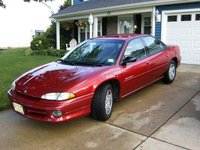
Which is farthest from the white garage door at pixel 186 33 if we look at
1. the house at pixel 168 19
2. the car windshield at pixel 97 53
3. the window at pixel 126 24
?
the car windshield at pixel 97 53

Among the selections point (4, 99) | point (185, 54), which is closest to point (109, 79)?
point (4, 99)

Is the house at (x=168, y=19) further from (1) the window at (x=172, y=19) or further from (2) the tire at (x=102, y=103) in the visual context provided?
(2) the tire at (x=102, y=103)

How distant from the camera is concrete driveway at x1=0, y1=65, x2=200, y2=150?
3.86 meters

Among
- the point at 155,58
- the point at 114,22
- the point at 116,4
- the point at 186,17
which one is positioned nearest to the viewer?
the point at 155,58

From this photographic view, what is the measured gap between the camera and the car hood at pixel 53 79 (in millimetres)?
4151

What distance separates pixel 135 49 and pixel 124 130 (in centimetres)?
209

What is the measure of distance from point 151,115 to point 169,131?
0.75m

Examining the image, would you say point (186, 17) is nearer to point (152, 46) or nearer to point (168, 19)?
point (168, 19)

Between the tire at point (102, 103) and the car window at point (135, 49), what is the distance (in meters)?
1.02

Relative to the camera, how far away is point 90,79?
14.4 feet

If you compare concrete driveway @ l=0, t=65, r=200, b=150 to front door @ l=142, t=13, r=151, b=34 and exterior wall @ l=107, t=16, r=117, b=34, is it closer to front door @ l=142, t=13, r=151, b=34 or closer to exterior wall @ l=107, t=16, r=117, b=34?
front door @ l=142, t=13, r=151, b=34

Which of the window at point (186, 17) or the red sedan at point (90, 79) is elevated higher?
the window at point (186, 17)

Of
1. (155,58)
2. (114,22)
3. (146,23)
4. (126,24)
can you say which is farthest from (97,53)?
(114,22)

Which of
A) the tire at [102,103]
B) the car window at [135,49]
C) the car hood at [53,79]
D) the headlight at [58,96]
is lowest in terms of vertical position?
the tire at [102,103]
